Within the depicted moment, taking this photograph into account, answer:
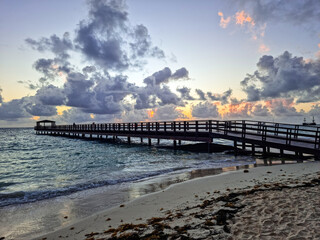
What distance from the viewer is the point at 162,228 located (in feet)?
14.4

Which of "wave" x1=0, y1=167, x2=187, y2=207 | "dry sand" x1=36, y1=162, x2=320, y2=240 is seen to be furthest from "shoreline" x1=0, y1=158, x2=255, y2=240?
"dry sand" x1=36, y1=162, x2=320, y2=240

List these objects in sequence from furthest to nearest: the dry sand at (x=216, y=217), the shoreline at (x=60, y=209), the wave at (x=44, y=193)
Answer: the wave at (x=44, y=193)
the shoreline at (x=60, y=209)
the dry sand at (x=216, y=217)

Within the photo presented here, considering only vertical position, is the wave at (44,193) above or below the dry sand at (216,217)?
below

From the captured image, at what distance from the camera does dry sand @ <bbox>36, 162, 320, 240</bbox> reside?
384cm

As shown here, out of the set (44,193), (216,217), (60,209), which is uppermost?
(216,217)

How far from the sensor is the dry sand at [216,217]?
3.84 meters

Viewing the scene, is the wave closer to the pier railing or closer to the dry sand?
the dry sand

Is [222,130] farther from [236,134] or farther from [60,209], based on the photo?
[60,209]

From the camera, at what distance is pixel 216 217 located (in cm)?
457

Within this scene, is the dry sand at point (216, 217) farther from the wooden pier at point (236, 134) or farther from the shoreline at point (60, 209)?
the wooden pier at point (236, 134)

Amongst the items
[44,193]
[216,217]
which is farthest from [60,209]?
[216,217]

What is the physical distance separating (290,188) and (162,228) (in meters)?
4.14

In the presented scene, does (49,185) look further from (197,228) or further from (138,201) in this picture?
(197,228)

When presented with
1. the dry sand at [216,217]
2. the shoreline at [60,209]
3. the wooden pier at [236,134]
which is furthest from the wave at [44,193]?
the wooden pier at [236,134]
